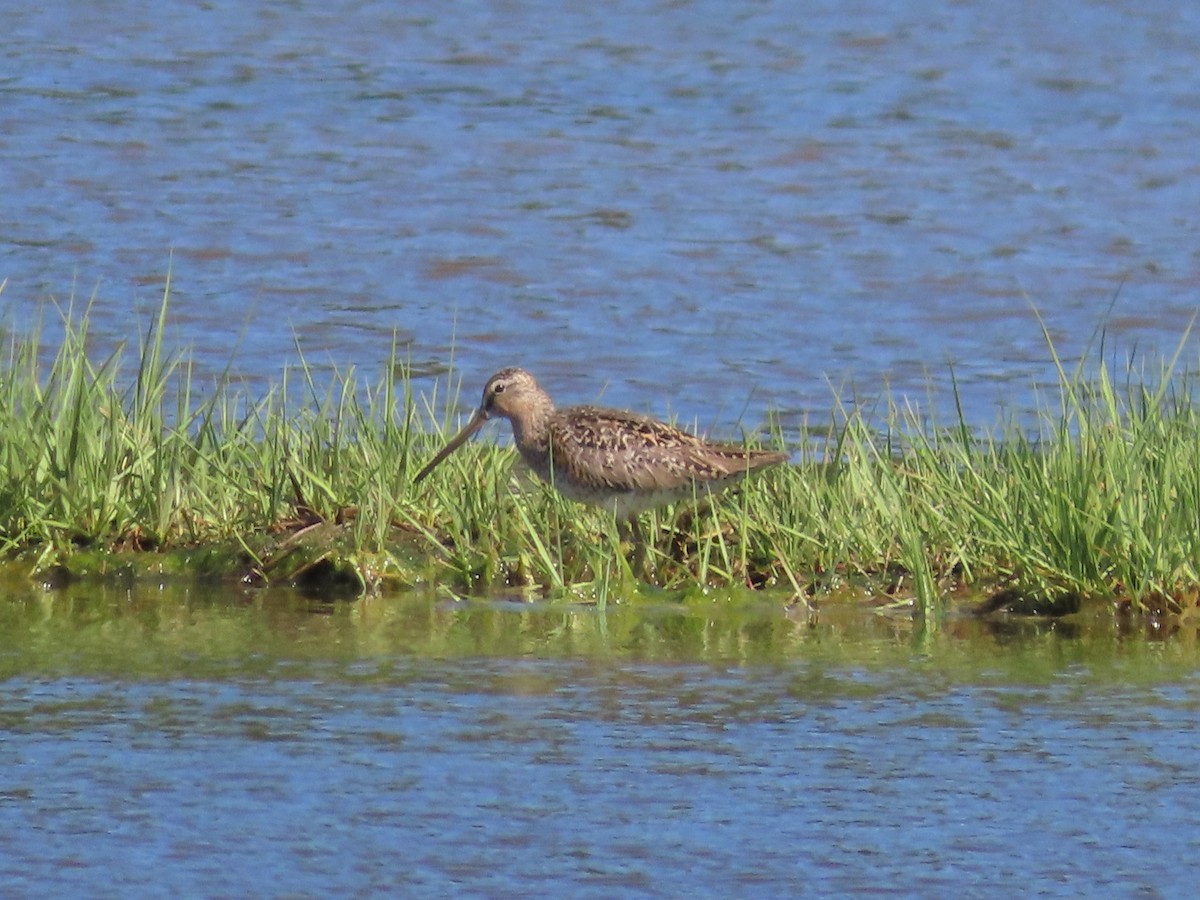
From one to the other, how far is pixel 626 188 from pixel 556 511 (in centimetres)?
903

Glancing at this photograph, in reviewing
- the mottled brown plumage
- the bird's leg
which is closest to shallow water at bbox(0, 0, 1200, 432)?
the mottled brown plumage

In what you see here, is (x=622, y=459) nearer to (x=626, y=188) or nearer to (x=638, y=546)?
(x=638, y=546)

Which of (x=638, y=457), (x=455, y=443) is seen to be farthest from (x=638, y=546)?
(x=455, y=443)

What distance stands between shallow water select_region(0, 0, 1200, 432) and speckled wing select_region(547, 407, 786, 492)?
199 centimetres

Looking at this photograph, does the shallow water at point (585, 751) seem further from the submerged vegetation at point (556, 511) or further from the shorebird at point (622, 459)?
the shorebird at point (622, 459)

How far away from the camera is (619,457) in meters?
7.99

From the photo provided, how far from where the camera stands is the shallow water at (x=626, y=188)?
1305 cm

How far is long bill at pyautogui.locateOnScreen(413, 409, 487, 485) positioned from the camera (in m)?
8.19

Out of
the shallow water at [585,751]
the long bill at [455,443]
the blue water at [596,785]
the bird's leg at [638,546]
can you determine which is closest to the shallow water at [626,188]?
the long bill at [455,443]

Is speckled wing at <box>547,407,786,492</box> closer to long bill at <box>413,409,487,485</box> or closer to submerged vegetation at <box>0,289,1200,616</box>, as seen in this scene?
submerged vegetation at <box>0,289,1200,616</box>

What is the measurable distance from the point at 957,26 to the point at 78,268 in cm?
1191

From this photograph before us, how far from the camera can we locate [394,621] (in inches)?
295

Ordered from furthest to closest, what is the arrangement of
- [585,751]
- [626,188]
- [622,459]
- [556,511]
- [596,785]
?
[626,188] → [556,511] → [622,459] → [585,751] → [596,785]

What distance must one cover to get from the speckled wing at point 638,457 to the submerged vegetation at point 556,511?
15 centimetres
